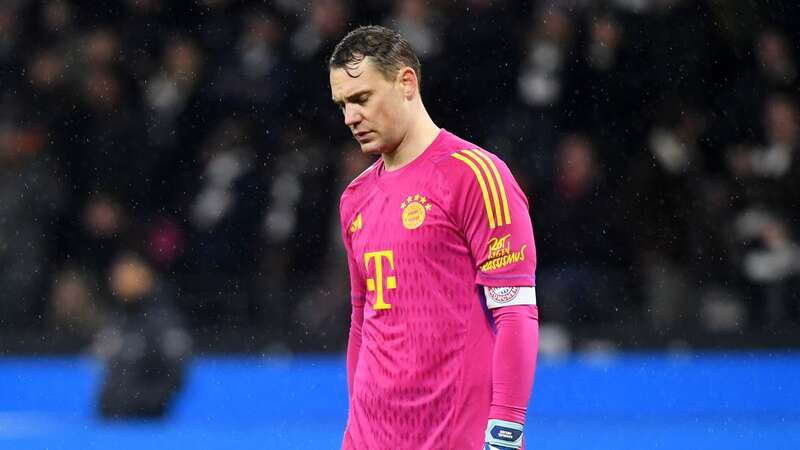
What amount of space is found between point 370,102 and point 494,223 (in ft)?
1.37

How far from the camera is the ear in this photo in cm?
305

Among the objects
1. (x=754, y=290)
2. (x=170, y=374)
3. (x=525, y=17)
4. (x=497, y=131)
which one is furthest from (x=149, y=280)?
(x=754, y=290)

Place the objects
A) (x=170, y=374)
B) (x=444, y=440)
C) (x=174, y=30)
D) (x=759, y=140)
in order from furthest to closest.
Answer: (x=174, y=30)
(x=759, y=140)
(x=170, y=374)
(x=444, y=440)

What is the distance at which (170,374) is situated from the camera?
354 inches

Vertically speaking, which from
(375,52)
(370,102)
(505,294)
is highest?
(375,52)

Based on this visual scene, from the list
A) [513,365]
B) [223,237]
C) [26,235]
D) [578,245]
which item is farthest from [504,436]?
[26,235]

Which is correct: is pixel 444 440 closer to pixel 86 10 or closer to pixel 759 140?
pixel 759 140

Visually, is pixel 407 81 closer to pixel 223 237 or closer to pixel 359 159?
pixel 359 159

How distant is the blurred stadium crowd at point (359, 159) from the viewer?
9.28 metres

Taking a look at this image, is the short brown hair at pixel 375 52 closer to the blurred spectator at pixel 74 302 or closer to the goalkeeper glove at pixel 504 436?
the goalkeeper glove at pixel 504 436

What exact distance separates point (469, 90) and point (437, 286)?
6953 millimetres

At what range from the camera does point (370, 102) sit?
3020 millimetres

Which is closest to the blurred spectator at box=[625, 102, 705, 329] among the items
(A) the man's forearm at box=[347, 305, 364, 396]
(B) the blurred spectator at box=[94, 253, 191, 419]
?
(B) the blurred spectator at box=[94, 253, 191, 419]

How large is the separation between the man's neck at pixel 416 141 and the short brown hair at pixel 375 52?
0.48ft
